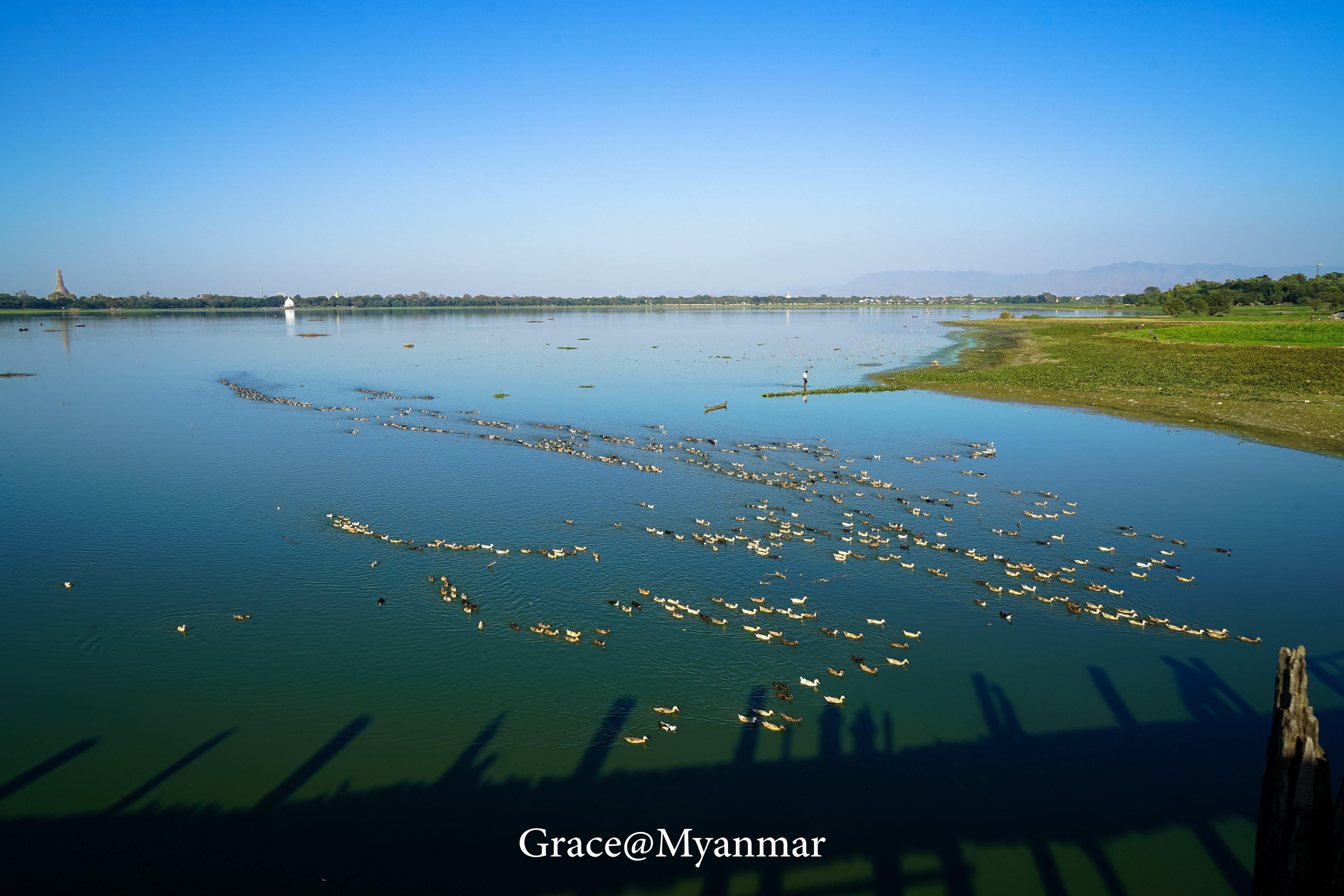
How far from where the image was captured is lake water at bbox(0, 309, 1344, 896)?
38.3ft

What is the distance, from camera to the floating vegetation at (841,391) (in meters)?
58.3

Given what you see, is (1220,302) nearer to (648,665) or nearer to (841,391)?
(841,391)

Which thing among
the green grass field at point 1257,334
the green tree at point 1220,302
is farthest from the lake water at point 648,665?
the green tree at point 1220,302

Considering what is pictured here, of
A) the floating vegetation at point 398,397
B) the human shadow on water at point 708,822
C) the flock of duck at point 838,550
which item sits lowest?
the human shadow on water at point 708,822

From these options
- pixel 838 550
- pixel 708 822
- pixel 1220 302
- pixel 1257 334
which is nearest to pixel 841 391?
pixel 838 550

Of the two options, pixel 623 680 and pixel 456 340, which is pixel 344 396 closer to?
pixel 623 680

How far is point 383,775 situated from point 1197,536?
26600 millimetres

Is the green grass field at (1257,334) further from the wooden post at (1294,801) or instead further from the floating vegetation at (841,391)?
the wooden post at (1294,801)

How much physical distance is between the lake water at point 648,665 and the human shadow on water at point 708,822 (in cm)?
6

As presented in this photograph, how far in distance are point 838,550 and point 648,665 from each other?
9.15 metres

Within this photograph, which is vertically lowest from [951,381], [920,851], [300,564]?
[920,851]

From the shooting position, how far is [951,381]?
63.9 m

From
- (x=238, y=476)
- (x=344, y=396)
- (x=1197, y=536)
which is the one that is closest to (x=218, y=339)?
(x=344, y=396)

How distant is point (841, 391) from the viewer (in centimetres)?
5969
